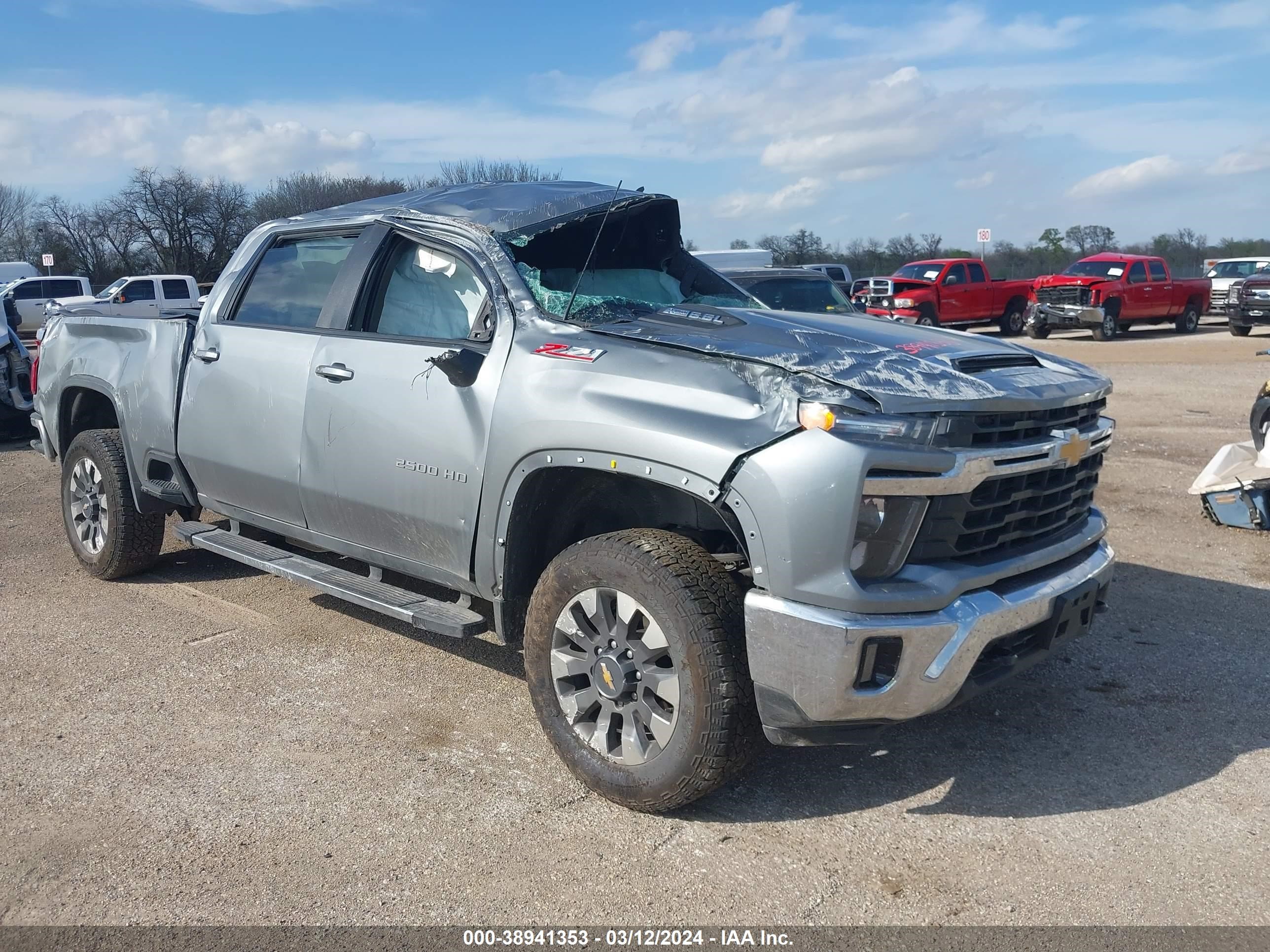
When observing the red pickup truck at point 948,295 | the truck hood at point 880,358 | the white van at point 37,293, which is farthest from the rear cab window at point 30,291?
the truck hood at point 880,358

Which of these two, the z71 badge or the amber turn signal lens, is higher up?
the z71 badge

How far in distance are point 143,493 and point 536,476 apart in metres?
2.90

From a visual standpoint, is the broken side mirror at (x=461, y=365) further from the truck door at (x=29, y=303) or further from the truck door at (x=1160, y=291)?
the truck door at (x=29, y=303)

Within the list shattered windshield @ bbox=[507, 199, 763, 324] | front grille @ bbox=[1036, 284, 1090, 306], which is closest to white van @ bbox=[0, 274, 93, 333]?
front grille @ bbox=[1036, 284, 1090, 306]

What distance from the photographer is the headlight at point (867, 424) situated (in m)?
3.05

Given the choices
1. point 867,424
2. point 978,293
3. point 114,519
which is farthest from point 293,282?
point 978,293

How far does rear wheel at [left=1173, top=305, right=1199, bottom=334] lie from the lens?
27312 millimetres

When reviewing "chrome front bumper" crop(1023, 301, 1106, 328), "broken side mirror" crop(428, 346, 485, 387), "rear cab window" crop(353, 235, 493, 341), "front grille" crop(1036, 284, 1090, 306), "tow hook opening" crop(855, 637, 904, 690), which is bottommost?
"chrome front bumper" crop(1023, 301, 1106, 328)

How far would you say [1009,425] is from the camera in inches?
133

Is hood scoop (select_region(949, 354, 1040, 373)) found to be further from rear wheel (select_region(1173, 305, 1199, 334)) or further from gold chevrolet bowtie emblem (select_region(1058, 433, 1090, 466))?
rear wheel (select_region(1173, 305, 1199, 334))

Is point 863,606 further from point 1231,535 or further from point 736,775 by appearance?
point 1231,535

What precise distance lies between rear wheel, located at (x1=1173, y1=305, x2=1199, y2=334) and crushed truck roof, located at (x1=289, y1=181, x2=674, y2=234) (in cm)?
2664

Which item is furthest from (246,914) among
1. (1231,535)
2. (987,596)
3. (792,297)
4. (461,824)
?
(792,297)

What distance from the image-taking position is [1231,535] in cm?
685
